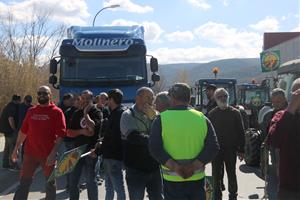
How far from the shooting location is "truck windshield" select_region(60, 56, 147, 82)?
1408 cm

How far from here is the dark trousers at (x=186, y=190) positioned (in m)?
5.12

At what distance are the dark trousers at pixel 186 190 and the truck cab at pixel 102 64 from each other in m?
8.62

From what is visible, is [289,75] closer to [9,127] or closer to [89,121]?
[9,127]

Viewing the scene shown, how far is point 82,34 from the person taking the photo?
588 inches

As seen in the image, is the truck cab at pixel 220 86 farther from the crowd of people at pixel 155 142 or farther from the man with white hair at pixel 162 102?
the man with white hair at pixel 162 102

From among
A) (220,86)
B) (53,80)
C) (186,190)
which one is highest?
(53,80)

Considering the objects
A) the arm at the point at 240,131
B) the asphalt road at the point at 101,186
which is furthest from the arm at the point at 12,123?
the arm at the point at 240,131

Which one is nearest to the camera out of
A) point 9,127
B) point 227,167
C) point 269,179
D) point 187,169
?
point 187,169

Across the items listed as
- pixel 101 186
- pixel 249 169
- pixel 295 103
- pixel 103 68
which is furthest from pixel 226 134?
pixel 103 68

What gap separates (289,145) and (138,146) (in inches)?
74.2

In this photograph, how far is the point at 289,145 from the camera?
4.88 meters

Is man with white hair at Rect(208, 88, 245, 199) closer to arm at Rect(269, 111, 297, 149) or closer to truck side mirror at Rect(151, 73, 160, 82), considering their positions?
arm at Rect(269, 111, 297, 149)

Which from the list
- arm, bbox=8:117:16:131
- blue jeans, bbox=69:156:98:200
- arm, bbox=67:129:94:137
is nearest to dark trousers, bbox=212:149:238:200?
blue jeans, bbox=69:156:98:200

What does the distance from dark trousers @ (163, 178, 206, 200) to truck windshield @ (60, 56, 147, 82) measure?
897cm
